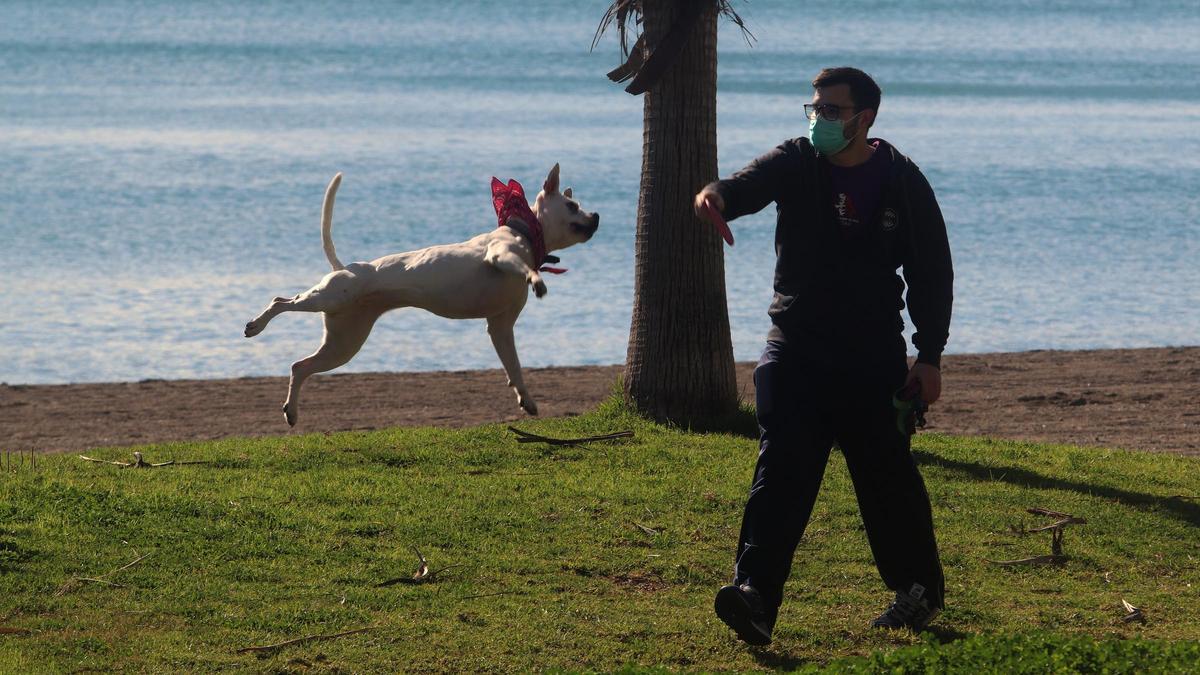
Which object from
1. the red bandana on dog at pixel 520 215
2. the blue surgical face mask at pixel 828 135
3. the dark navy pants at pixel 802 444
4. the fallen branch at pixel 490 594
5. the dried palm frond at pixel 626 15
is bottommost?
the fallen branch at pixel 490 594

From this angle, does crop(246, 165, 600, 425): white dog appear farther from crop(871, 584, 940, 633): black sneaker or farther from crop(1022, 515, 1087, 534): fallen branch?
crop(1022, 515, 1087, 534): fallen branch

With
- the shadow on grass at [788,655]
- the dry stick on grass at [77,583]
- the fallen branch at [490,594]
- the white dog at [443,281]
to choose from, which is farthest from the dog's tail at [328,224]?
the shadow on grass at [788,655]

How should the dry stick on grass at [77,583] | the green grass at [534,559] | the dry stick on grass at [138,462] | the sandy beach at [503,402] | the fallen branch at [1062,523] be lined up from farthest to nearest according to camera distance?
1. the sandy beach at [503,402]
2. the dry stick on grass at [138,462]
3. the fallen branch at [1062,523]
4. the dry stick on grass at [77,583]
5. the green grass at [534,559]

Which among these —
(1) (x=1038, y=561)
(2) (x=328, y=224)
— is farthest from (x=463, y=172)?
(1) (x=1038, y=561)

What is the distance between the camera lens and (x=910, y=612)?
6.18 metres

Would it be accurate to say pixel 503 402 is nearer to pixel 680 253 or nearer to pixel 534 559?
pixel 680 253

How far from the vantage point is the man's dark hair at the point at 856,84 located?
5.75 meters

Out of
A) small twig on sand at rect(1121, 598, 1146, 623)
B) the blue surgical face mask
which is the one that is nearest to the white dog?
the blue surgical face mask

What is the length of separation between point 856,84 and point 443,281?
99.7 inches

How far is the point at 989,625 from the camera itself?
638 cm

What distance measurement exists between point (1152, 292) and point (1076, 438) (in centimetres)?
1006

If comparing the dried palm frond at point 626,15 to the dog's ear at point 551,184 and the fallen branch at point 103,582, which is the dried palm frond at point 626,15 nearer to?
the dog's ear at point 551,184

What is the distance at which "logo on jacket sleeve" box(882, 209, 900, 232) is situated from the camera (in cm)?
579

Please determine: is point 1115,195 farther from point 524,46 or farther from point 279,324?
point 524,46
